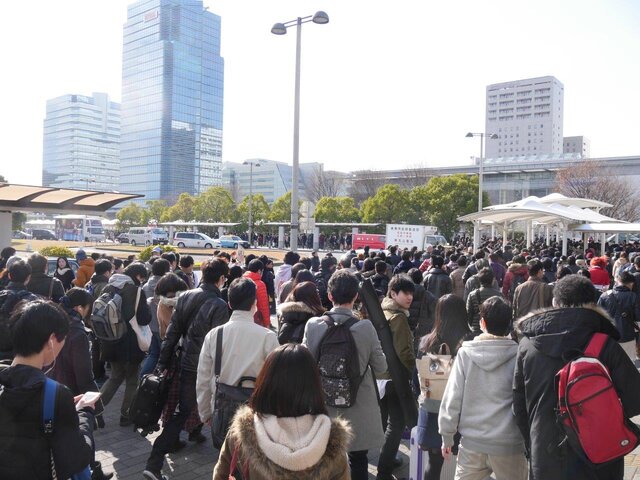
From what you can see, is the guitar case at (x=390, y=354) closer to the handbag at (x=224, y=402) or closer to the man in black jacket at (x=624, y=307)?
the handbag at (x=224, y=402)

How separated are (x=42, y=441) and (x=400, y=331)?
2.91 meters

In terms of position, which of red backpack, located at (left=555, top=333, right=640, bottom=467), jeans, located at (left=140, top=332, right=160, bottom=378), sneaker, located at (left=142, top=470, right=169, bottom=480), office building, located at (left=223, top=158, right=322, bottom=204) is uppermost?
office building, located at (left=223, top=158, right=322, bottom=204)

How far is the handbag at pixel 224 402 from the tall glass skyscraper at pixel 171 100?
11980 centimetres

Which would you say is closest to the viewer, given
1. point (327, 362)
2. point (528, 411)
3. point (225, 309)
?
point (528, 411)

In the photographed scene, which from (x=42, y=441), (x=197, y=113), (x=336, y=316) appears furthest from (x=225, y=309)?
(x=197, y=113)

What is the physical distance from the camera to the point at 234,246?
46.4 meters

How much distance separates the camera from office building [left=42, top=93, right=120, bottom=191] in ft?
452

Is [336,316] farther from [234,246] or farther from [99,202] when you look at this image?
[234,246]

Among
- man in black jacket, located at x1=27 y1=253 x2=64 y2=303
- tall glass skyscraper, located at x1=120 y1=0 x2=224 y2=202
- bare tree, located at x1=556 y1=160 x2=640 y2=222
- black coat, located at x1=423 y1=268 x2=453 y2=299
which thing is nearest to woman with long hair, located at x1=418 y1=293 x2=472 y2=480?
black coat, located at x1=423 y1=268 x2=453 y2=299

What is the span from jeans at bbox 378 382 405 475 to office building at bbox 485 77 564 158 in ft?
487

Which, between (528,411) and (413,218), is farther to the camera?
(413,218)

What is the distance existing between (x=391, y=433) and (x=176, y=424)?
1808mm

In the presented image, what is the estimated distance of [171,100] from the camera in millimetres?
120062

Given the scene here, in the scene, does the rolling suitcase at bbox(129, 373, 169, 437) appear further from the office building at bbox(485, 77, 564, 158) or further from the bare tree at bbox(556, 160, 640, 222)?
the office building at bbox(485, 77, 564, 158)
